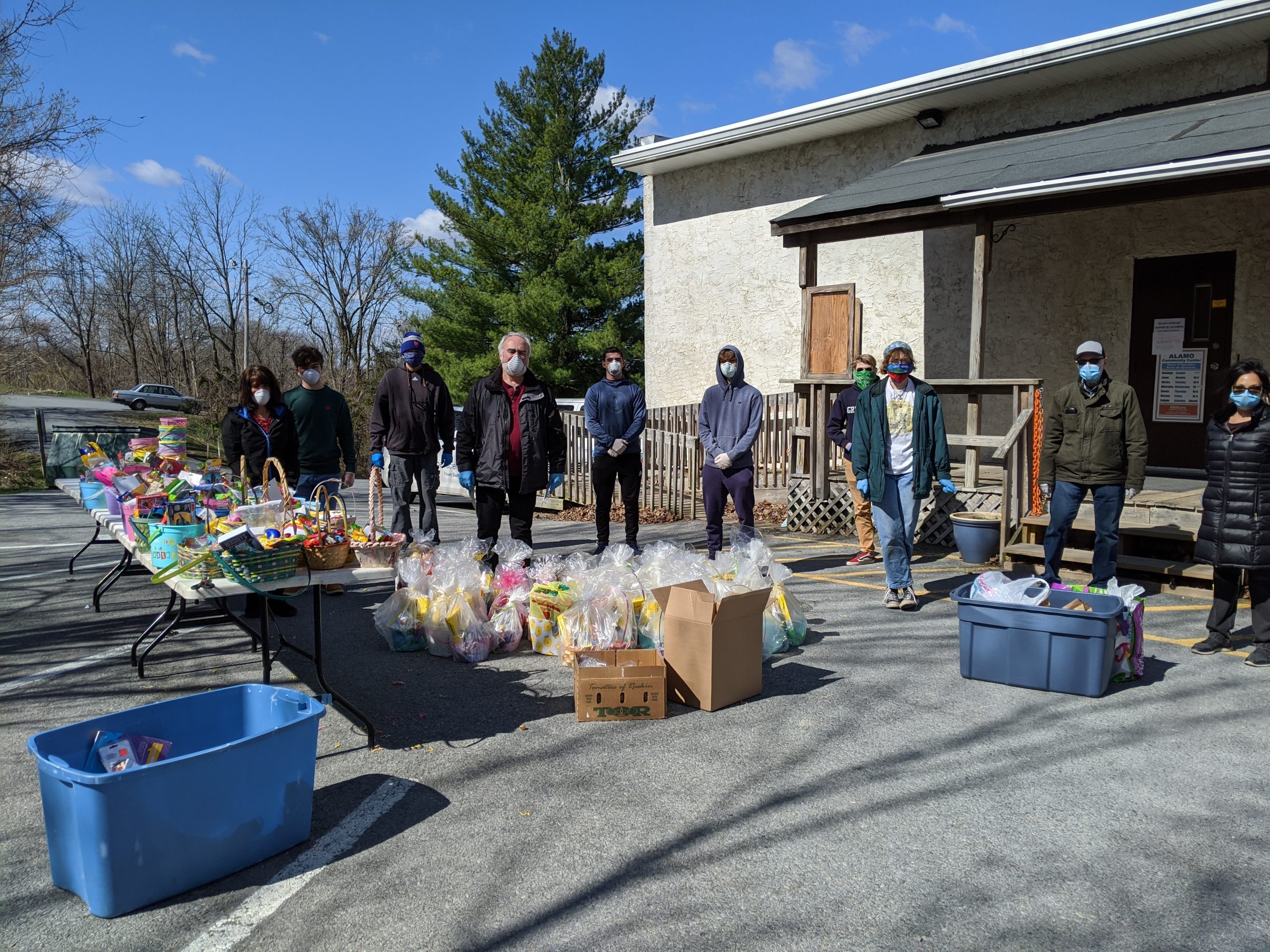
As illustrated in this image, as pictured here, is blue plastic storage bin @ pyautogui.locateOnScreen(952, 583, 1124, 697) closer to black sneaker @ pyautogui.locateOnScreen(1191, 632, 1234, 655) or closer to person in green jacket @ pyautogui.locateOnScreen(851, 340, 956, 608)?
black sneaker @ pyautogui.locateOnScreen(1191, 632, 1234, 655)

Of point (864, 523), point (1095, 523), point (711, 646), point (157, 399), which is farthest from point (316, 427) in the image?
point (157, 399)

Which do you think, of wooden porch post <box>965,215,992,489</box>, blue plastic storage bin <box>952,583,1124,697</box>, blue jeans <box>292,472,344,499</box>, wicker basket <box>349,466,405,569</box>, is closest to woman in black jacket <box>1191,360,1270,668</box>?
blue plastic storage bin <box>952,583,1124,697</box>

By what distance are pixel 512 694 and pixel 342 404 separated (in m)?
3.58

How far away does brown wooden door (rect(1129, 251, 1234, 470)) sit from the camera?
10.9 meters

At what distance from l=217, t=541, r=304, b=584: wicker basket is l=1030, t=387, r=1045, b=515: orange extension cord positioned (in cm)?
724

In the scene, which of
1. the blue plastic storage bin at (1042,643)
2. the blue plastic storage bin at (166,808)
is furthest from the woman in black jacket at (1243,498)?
the blue plastic storage bin at (166,808)

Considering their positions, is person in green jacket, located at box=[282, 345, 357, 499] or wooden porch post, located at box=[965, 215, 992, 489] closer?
person in green jacket, located at box=[282, 345, 357, 499]

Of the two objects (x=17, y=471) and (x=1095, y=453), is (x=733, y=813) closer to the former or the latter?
(x=1095, y=453)

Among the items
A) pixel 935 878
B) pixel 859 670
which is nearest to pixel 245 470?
pixel 859 670

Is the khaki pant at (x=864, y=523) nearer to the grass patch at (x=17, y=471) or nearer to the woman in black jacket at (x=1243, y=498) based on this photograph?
the woman in black jacket at (x=1243, y=498)

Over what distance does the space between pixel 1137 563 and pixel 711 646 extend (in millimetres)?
4965

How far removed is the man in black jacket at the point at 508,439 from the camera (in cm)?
680

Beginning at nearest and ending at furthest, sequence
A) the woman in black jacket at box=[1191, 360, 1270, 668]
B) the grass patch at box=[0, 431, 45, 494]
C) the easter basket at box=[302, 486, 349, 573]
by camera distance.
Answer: the easter basket at box=[302, 486, 349, 573] < the woman in black jacket at box=[1191, 360, 1270, 668] < the grass patch at box=[0, 431, 45, 494]

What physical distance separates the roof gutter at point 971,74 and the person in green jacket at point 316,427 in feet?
32.1
